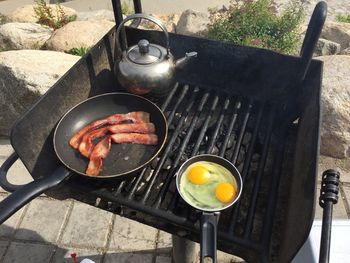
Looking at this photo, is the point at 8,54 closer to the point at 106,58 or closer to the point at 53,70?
the point at 53,70

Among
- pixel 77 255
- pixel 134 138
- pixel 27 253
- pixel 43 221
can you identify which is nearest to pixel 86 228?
pixel 77 255

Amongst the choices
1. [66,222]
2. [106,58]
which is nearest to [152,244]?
[66,222]

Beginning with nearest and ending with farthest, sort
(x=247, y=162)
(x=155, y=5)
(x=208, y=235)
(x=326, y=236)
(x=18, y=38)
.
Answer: (x=326, y=236), (x=208, y=235), (x=247, y=162), (x=18, y=38), (x=155, y=5)

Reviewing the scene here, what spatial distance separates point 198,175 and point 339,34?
6138 mm

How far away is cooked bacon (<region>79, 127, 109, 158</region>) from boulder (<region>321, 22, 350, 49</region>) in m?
5.93

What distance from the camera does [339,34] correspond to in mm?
7000

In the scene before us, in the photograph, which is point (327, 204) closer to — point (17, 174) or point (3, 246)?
point (3, 246)

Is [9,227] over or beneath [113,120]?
beneath

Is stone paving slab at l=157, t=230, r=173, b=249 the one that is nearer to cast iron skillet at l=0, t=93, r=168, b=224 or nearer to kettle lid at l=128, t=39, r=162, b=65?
cast iron skillet at l=0, t=93, r=168, b=224

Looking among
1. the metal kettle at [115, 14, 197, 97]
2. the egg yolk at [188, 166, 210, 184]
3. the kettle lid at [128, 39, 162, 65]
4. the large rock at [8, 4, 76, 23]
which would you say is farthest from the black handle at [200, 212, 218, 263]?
the large rock at [8, 4, 76, 23]

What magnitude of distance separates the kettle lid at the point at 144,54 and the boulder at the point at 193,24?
4038mm

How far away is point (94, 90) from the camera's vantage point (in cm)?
341

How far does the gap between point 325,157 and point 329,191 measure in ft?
10.8

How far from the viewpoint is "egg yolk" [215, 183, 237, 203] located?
7.75 ft
